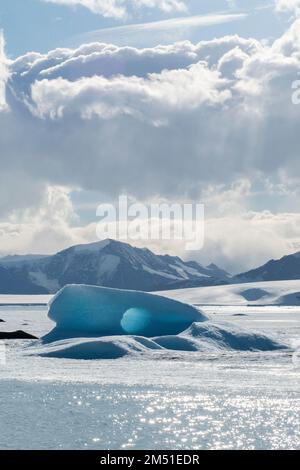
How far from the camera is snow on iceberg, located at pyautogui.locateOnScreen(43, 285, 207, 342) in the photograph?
40.0 metres

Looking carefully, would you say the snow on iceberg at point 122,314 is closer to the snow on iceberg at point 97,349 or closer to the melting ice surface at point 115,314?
the melting ice surface at point 115,314

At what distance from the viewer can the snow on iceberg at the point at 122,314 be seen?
131 feet

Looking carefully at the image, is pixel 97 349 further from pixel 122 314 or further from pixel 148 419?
pixel 148 419

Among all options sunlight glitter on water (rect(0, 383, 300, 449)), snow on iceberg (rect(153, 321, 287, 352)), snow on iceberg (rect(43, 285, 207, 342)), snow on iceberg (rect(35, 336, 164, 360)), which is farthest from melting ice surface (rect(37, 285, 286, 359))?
sunlight glitter on water (rect(0, 383, 300, 449))

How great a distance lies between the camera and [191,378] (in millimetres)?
23859

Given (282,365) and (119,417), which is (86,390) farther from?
(282,365)

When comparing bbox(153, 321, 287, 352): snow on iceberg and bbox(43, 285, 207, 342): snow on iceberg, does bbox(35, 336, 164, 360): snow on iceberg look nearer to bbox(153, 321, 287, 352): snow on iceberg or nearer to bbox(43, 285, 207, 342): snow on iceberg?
bbox(153, 321, 287, 352): snow on iceberg

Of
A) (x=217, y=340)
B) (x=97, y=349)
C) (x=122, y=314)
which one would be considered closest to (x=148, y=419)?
(x=97, y=349)

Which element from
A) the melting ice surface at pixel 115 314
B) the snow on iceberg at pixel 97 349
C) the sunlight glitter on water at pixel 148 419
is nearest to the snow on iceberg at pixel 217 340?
the snow on iceberg at pixel 97 349

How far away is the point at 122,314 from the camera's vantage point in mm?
40250

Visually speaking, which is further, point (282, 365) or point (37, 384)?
point (282, 365)

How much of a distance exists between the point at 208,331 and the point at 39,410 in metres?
17.8
